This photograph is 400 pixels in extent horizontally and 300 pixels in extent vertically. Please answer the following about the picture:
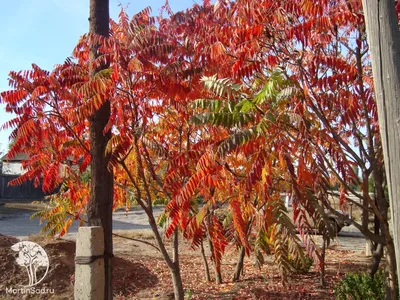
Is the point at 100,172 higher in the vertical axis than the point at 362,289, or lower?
higher

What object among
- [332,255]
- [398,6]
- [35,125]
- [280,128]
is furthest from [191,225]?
[332,255]

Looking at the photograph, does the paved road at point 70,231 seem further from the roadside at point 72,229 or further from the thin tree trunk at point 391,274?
the thin tree trunk at point 391,274

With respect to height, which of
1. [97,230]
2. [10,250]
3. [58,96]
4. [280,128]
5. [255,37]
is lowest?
[10,250]

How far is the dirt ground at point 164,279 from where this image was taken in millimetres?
7531

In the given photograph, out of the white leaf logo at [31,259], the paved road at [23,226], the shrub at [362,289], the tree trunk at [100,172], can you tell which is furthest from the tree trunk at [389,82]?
the paved road at [23,226]

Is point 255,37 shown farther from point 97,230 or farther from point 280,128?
point 97,230

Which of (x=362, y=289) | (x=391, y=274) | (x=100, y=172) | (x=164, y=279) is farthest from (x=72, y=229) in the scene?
(x=391, y=274)

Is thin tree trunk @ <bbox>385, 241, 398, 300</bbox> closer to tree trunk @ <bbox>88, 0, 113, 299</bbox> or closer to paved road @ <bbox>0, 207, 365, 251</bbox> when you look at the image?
tree trunk @ <bbox>88, 0, 113, 299</bbox>

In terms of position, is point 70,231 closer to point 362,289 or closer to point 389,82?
point 362,289

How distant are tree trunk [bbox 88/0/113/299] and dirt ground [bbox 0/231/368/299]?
2.97 metres

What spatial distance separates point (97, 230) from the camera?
13.9 ft

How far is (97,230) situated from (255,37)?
2.96 m

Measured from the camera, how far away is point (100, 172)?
4.71 metres

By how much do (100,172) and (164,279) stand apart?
5427 mm
